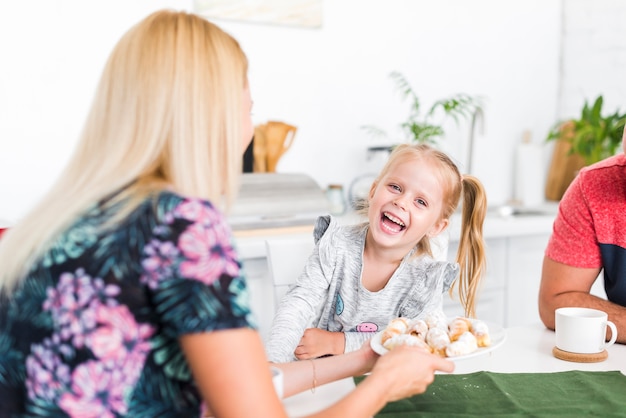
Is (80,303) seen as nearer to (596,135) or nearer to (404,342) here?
(404,342)

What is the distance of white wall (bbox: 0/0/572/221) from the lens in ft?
8.29

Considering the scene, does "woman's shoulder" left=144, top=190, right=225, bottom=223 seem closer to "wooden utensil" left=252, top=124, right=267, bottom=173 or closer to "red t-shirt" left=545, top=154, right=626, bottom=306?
"red t-shirt" left=545, top=154, right=626, bottom=306

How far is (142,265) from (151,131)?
6.2 inches

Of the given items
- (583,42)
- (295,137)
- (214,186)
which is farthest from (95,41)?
(583,42)

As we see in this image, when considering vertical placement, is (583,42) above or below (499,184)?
above

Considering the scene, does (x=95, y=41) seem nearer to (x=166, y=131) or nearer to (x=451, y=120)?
(x=451, y=120)

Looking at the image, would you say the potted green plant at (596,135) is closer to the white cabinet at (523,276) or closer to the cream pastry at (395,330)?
the white cabinet at (523,276)

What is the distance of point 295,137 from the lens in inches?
117

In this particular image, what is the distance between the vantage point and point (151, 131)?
81 cm

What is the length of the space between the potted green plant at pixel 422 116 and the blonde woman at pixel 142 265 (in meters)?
2.08

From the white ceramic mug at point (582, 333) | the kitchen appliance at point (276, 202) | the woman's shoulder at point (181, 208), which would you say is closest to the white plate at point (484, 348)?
the white ceramic mug at point (582, 333)

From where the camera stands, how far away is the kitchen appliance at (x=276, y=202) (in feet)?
8.20

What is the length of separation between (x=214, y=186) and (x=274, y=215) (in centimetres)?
169

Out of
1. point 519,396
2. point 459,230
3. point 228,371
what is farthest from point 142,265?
point 459,230
